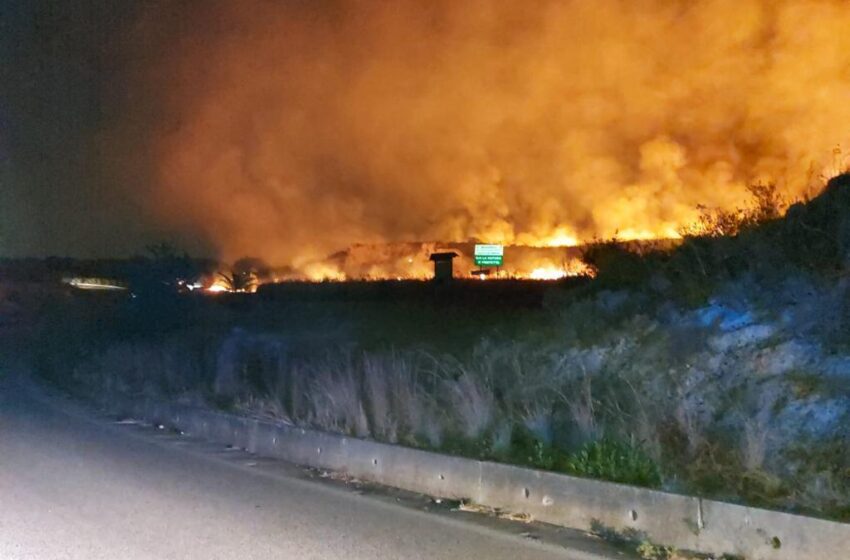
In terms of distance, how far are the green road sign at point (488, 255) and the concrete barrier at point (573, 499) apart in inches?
1064

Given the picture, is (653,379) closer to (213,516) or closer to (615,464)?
(615,464)

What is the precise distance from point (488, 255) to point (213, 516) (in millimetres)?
32158

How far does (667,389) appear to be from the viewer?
12156mm

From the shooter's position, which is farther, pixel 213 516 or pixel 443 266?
pixel 443 266

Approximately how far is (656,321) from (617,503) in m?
6.16

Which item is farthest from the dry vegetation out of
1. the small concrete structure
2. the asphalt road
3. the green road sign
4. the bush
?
the green road sign

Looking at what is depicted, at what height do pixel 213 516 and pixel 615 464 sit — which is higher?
pixel 615 464

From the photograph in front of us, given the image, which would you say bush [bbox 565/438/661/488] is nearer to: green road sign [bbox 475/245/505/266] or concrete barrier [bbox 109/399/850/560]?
concrete barrier [bbox 109/399/850/560]

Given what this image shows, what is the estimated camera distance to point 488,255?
41.6 meters

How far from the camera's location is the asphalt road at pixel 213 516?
8562 mm

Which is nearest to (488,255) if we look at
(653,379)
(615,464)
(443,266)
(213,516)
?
(443,266)

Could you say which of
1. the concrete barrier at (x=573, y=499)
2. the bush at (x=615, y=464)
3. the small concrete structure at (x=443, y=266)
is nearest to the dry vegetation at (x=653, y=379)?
the bush at (x=615, y=464)

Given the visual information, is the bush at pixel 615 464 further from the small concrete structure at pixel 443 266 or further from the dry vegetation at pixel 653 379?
the small concrete structure at pixel 443 266

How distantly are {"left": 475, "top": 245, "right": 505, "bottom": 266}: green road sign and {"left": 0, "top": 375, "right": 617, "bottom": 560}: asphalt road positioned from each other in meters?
27.4
